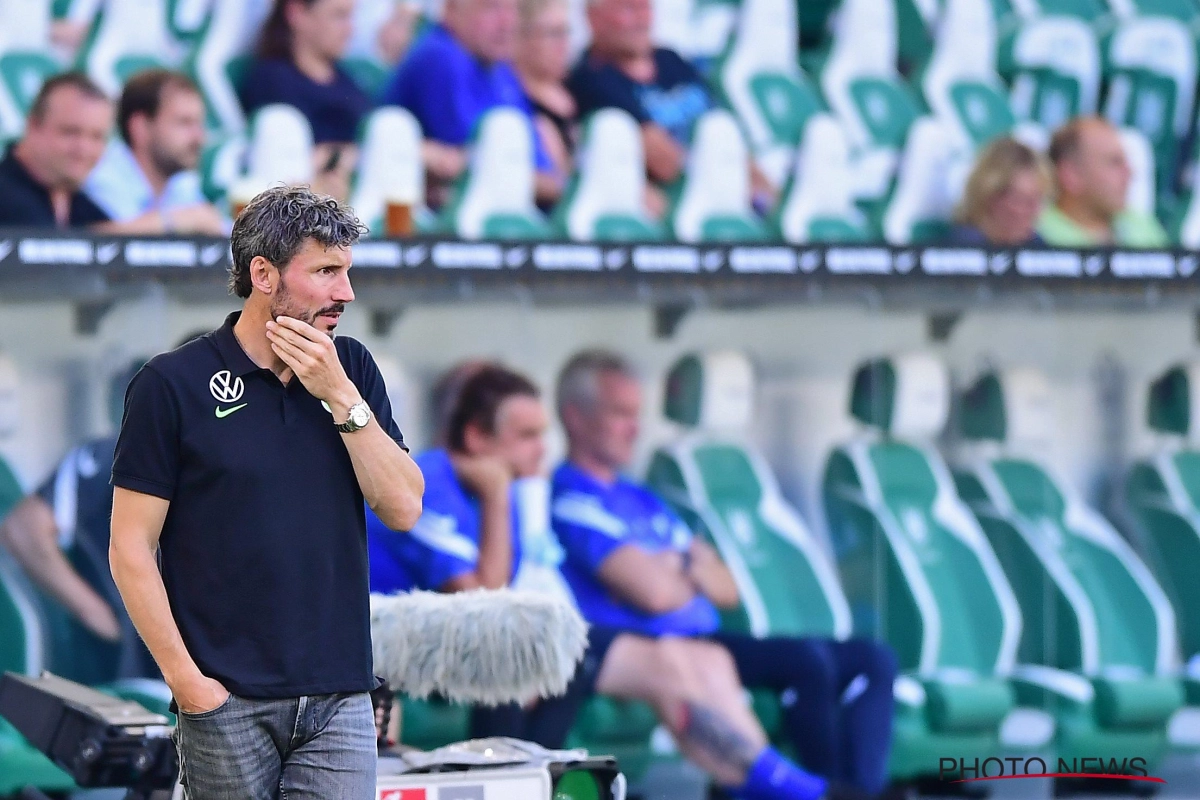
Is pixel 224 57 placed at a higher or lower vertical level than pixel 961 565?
higher

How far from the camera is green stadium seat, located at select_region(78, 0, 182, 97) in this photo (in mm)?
5867

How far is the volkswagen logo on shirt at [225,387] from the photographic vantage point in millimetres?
2400

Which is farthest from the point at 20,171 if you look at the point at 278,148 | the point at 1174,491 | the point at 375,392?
the point at 1174,491

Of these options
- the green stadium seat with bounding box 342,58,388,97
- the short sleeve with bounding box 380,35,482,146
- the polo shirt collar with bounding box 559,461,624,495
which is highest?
the green stadium seat with bounding box 342,58,388,97

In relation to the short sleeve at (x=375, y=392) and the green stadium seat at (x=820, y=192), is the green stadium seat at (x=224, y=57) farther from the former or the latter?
the short sleeve at (x=375, y=392)

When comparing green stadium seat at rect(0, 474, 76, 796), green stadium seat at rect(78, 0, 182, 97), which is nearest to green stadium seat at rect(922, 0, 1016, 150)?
green stadium seat at rect(78, 0, 182, 97)

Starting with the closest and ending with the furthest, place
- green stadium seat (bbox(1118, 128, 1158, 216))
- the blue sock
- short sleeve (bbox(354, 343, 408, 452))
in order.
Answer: short sleeve (bbox(354, 343, 408, 452))
the blue sock
green stadium seat (bbox(1118, 128, 1158, 216))

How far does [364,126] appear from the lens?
5738 mm

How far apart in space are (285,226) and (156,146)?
3.24 metres

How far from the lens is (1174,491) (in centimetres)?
658

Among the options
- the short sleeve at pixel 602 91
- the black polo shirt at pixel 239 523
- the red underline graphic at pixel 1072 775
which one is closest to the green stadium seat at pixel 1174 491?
the red underline graphic at pixel 1072 775

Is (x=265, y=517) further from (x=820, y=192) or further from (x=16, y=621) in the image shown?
(x=820, y=192)

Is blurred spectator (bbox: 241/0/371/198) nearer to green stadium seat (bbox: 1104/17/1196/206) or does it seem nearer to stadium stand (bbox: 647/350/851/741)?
stadium stand (bbox: 647/350/851/741)

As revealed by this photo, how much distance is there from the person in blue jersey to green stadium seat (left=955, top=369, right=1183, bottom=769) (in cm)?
74
